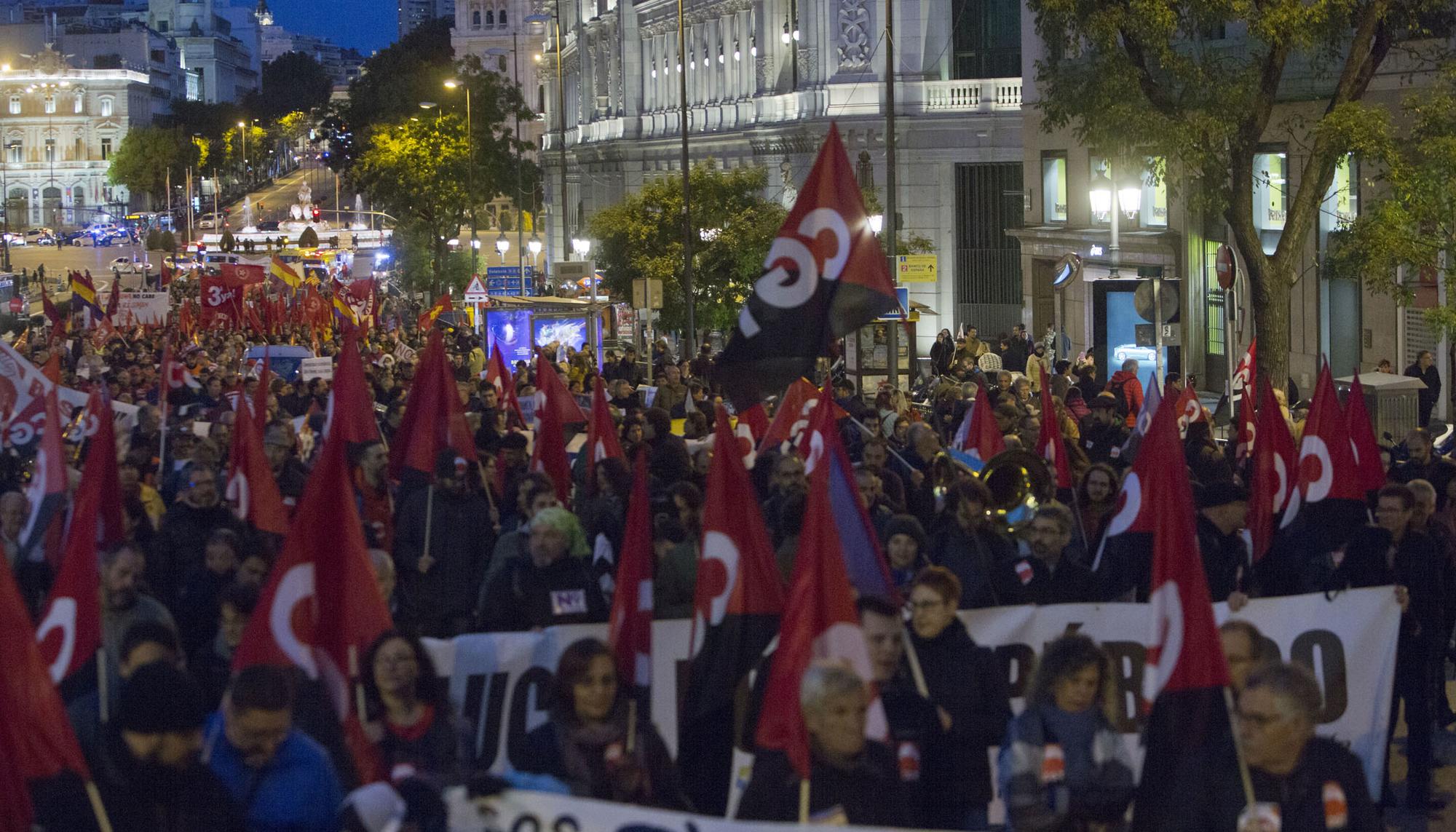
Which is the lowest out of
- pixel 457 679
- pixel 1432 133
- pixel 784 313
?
pixel 457 679

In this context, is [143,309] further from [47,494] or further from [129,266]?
[129,266]

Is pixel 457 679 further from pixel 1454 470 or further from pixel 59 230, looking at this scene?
pixel 59 230

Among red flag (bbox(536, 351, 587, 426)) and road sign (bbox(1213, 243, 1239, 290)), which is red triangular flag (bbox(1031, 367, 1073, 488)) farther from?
road sign (bbox(1213, 243, 1239, 290))

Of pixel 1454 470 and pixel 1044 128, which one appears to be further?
pixel 1044 128

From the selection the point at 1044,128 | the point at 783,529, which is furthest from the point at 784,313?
the point at 1044,128

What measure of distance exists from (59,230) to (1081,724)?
16983 centimetres

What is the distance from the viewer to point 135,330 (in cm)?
3656

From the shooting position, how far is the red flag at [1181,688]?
19.4 ft

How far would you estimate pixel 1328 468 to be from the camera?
10.6m

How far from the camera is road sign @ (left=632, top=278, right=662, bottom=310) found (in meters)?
35.1

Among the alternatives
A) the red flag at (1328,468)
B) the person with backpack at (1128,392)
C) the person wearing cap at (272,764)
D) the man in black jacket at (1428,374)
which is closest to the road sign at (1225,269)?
the person with backpack at (1128,392)

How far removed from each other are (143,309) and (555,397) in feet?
89.7

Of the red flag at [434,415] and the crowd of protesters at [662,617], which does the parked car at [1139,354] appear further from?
the red flag at [434,415]

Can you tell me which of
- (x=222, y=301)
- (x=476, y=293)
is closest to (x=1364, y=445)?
(x=222, y=301)
